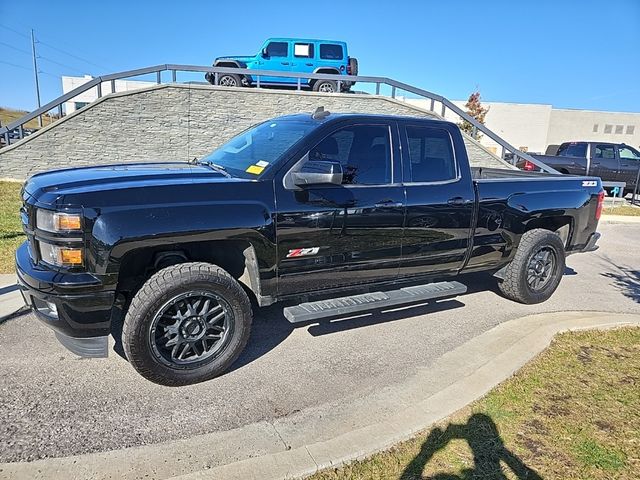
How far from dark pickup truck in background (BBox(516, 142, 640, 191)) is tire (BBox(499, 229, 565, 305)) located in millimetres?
12383

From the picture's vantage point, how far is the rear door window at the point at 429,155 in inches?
164

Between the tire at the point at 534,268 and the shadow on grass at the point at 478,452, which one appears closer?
the shadow on grass at the point at 478,452

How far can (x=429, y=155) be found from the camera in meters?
4.35

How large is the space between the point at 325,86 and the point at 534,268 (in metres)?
12.4

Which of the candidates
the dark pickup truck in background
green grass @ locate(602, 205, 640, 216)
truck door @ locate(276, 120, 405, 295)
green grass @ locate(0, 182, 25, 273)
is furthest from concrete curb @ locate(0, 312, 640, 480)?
the dark pickup truck in background

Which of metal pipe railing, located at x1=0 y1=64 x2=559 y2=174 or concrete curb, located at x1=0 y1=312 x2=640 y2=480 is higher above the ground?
metal pipe railing, located at x1=0 y1=64 x2=559 y2=174

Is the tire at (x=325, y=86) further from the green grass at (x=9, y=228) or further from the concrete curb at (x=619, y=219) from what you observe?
the green grass at (x=9, y=228)

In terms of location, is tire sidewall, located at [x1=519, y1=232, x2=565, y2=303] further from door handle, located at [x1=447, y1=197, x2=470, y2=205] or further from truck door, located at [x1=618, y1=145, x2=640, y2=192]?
truck door, located at [x1=618, y1=145, x2=640, y2=192]

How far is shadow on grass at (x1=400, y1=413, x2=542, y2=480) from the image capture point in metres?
2.39

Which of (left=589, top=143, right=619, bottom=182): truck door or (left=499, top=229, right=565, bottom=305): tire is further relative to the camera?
(left=589, top=143, right=619, bottom=182): truck door

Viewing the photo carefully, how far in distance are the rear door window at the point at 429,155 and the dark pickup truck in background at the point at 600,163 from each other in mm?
13513

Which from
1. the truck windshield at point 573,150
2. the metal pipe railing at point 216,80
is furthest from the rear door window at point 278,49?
the truck windshield at point 573,150

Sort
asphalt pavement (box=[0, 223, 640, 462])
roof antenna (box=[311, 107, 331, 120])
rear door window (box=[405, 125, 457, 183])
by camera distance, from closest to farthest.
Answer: asphalt pavement (box=[0, 223, 640, 462]) → roof antenna (box=[311, 107, 331, 120]) → rear door window (box=[405, 125, 457, 183])

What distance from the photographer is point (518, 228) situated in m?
4.87
